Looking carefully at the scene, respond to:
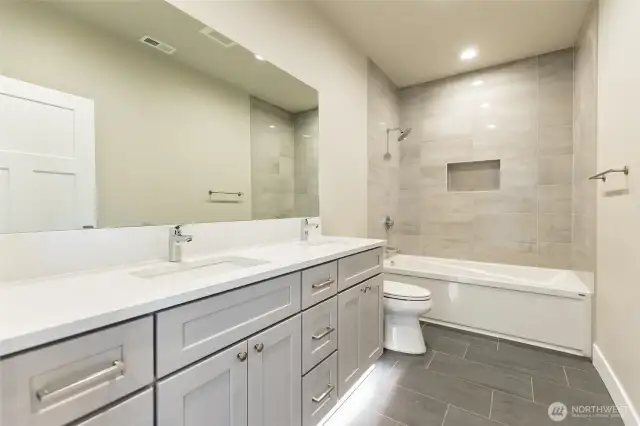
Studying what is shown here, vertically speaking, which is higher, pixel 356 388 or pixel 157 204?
pixel 157 204

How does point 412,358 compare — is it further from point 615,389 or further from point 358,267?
point 615,389

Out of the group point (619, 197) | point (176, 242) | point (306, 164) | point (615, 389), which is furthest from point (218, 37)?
point (615, 389)

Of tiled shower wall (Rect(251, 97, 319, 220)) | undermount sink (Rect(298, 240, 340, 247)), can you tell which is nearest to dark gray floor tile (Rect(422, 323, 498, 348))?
undermount sink (Rect(298, 240, 340, 247))

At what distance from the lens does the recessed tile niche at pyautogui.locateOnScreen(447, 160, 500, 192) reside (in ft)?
10.7

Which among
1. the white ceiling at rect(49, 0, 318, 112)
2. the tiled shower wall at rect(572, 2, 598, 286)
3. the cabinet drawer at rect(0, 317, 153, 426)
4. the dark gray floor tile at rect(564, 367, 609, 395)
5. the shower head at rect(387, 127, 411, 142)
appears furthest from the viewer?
the shower head at rect(387, 127, 411, 142)

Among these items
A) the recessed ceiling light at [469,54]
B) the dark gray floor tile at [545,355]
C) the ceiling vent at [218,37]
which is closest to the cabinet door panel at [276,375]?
the ceiling vent at [218,37]

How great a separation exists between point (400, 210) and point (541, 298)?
5.70 feet

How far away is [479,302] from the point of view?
2.57m

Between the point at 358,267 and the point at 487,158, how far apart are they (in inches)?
93.3

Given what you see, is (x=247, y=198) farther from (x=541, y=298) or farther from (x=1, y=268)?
(x=541, y=298)

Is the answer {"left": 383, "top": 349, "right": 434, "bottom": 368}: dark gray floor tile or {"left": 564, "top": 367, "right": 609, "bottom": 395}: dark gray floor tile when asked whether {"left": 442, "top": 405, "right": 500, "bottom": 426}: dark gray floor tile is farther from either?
{"left": 564, "top": 367, "right": 609, "bottom": 395}: dark gray floor tile

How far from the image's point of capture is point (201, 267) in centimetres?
138

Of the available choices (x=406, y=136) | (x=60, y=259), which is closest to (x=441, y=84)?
(x=406, y=136)

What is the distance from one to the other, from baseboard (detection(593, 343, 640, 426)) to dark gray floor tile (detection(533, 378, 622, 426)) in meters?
0.05
